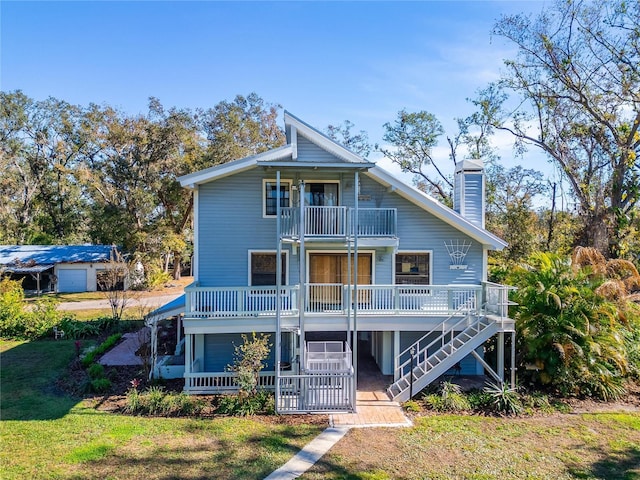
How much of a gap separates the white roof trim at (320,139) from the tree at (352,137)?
22798 millimetres

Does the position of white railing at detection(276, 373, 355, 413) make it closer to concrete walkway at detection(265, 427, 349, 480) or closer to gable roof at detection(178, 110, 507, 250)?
concrete walkway at detection(265, 427, 349, 480)

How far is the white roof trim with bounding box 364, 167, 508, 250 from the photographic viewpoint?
Answer: 13.5 metres

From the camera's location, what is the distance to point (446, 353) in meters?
11.7

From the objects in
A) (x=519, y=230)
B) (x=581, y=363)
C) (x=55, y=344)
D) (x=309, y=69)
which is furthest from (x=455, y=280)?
(x=55, y=344)

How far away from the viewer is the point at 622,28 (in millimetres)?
19875

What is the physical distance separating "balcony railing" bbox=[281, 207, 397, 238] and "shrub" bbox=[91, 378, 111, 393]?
6.96m

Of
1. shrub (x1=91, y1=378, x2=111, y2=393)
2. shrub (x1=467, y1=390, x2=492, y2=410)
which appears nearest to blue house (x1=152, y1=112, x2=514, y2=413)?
shrub (x1=467, y1=390, x2=492, y2=410)

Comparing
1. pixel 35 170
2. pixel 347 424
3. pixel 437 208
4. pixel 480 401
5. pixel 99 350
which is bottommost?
pixel 347 424

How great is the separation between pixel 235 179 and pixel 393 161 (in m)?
21.5

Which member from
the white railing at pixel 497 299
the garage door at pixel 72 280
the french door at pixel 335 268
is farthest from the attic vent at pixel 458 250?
the garage door at pixel 72 280

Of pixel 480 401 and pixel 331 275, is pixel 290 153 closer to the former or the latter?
pixel 331 275

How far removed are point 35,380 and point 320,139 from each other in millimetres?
12230

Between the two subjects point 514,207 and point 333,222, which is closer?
point 333,222

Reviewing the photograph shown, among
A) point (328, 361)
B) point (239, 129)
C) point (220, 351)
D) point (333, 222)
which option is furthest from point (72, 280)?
point (328, 361)
